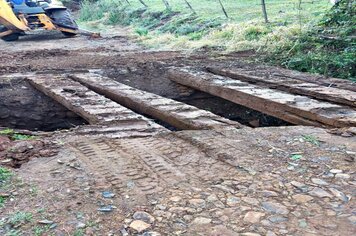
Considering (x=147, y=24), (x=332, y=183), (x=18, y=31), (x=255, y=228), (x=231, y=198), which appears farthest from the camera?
(x=147, y=24)

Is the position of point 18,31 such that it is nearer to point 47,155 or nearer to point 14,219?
point 47,155

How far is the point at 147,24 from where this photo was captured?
16.2 meters

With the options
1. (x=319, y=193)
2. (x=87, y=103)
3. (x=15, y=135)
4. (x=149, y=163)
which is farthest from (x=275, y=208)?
(x=87, y=103)

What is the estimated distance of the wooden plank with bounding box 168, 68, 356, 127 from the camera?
16.0 ft

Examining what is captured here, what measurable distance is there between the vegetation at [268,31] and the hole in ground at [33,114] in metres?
3.56

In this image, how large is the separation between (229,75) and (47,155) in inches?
163

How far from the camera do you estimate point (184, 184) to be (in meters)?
3.13

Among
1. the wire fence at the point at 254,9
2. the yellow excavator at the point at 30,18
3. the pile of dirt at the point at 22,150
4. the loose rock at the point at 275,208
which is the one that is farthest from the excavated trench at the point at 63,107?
the yellow excavator at the point at 30,18

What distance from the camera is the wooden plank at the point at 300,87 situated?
215 inches

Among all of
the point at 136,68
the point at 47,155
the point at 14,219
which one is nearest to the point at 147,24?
the point at 136,68

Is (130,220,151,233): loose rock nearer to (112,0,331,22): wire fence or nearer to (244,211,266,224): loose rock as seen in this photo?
(244,211,266,224): loose rock

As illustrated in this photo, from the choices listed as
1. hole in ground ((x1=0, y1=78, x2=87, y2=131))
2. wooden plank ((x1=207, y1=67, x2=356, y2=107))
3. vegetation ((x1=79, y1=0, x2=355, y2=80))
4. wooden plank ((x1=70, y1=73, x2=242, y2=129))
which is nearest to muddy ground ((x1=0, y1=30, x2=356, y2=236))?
wooden plank ((x1=70, y1=73, x2=242, y2=129))

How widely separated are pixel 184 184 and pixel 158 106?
246cm

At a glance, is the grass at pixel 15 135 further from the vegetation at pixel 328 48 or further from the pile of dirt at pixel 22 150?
the vegetation at pixel 328 48
